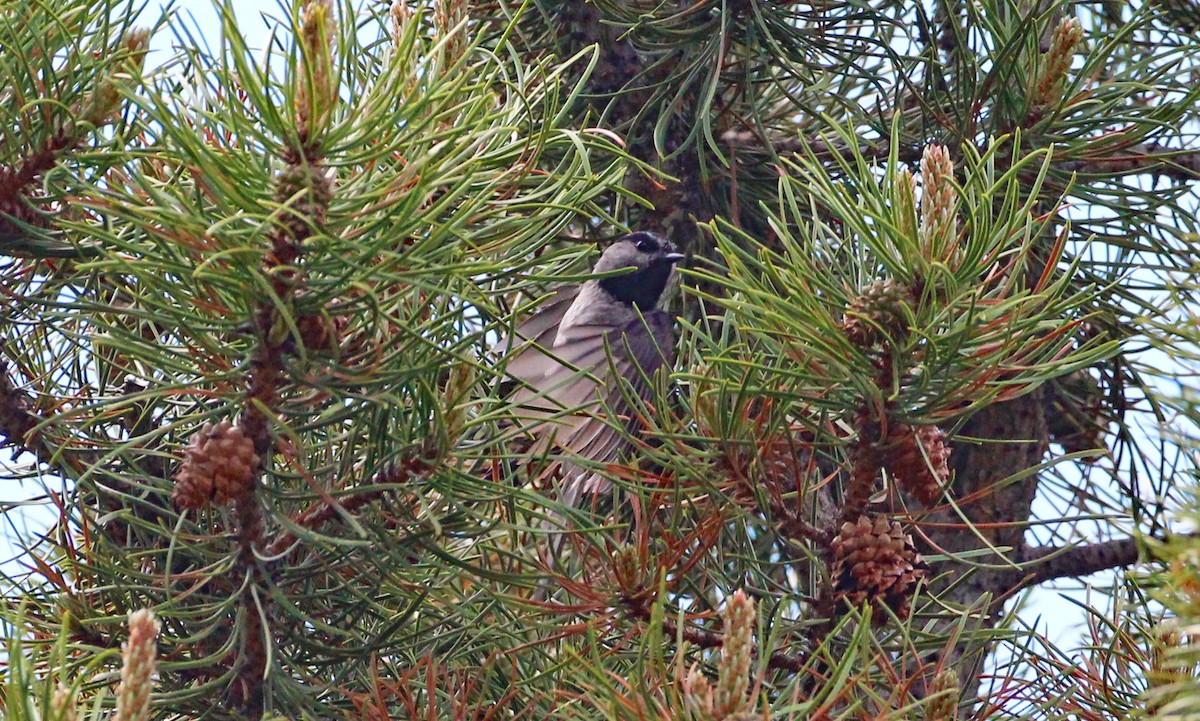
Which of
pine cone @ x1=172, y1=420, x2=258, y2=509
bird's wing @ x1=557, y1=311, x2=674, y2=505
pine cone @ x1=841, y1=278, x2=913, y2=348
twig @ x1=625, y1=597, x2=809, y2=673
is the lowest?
twig @ x1=625, y1=597, x2=809, y2=673

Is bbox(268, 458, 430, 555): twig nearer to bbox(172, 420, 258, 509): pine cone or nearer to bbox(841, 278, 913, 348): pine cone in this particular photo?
bbox(172, 420, 258, 509): pine cone

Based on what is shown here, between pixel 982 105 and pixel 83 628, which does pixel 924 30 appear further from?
pixel 83 628

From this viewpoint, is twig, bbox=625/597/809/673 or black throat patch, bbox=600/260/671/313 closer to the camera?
twig, bbox=625/597/809/673

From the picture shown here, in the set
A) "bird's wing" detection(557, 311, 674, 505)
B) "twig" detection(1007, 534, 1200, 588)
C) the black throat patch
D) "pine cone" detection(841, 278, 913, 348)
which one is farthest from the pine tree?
the black throat patch

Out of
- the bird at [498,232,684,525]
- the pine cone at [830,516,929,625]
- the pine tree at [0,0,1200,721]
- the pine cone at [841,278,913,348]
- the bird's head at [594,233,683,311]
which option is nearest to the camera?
the pine tree at [0,0,1200,721]

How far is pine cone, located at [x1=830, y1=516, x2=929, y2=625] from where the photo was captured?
4.42 ft

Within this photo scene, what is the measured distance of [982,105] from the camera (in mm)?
1882

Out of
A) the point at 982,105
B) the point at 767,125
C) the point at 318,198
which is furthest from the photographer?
the point at 767,125

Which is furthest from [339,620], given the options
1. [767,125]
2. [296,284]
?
[767,125]

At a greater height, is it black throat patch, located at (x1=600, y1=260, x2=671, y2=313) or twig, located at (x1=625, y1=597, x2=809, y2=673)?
black throat patch, located at (x1=600, y1=260, x2=671, y2=313)

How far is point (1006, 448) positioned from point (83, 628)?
5.19 ft

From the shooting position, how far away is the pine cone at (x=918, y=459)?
1289 mm

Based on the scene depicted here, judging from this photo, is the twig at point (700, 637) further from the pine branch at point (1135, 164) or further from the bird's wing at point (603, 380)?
the pine branch at point (1135, 164)

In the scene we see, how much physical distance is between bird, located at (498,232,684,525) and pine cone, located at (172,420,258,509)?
1.98 feet
